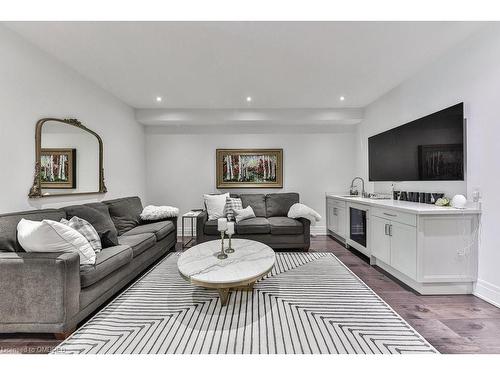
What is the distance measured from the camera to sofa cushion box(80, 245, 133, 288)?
188 centimetres

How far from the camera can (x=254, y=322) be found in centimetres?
191

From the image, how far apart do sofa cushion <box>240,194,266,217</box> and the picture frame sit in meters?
2.61

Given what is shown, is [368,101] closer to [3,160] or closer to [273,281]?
[273,281]

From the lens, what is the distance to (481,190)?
2.29 m

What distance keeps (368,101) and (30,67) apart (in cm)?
470

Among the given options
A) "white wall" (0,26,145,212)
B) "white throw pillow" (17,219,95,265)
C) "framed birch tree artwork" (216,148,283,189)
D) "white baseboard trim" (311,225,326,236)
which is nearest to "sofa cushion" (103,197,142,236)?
"white wall" (0,26,145,212)

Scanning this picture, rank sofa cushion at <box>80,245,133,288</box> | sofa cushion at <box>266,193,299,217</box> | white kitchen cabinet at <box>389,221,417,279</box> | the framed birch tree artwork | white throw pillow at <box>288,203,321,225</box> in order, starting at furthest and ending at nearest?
the framed birch tree artwork < sofa cushion at <box>266,193,299,217</box> < white throw pillow at <box>288,203,321,225</box> < white kitchen cabinet at <box>389,221,417,279</box> < sofa cushion at <box>80,245,133,288</box>

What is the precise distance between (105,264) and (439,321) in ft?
9.35

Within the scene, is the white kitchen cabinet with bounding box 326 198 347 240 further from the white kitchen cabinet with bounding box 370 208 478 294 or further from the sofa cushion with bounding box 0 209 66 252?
the sofa cushion with bounding box 0 209 66 252

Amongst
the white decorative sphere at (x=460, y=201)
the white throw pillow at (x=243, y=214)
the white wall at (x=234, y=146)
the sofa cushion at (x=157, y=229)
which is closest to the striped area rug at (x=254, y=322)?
the sofa cushion at (x=157, y=229)

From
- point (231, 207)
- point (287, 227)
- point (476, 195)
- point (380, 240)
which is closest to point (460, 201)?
point (476, 195)

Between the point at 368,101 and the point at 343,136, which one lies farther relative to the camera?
the point at 343,136
